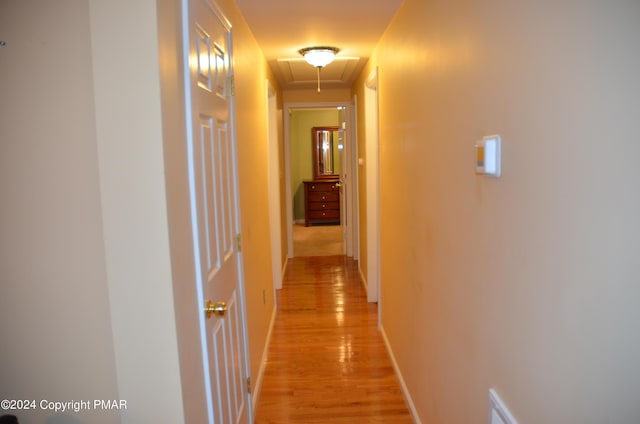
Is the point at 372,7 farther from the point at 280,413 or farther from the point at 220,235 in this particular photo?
the point at 280,413

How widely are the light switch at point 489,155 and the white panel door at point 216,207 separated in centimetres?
89

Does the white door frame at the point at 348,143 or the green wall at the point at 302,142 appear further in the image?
the green wall at the point at 302,142

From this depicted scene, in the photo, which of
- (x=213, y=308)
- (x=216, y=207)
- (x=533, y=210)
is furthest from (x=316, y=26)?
(x=533, y=210)

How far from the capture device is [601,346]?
786 mm

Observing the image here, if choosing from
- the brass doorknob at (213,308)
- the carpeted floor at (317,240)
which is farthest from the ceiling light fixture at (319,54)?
the carpeted floor at (317,240)

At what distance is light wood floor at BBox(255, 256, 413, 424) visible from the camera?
2461mm

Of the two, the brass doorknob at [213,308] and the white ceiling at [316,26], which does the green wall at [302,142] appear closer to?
the white ceiling at [316,26]

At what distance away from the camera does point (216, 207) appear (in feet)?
5.42

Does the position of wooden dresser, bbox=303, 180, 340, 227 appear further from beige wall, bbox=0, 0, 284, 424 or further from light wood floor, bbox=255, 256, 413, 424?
beige wall, bbox=0, 0, 284, 424

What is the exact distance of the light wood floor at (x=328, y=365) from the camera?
2.46m

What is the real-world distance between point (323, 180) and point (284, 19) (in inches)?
232

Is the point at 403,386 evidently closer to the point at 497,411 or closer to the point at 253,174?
the point at 497,411

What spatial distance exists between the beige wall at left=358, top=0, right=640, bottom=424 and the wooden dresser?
21.2ft

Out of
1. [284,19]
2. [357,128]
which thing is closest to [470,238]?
[284,19]
